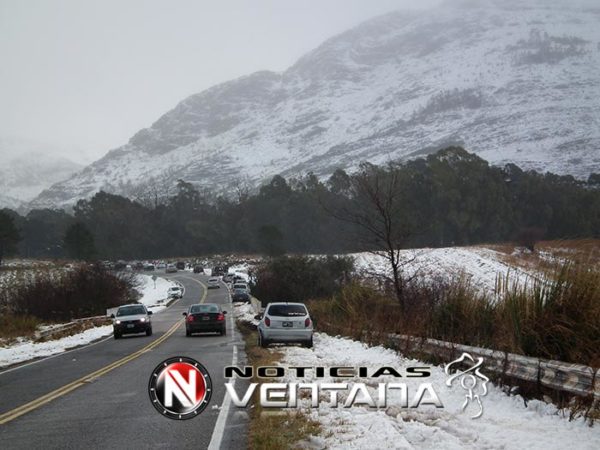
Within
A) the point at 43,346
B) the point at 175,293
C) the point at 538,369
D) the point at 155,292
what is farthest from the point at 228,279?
the point at 538,369

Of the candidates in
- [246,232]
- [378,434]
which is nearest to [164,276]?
[246,232]

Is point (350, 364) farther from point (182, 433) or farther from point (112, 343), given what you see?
point (112, 343)

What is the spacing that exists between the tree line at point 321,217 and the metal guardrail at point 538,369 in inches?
2144

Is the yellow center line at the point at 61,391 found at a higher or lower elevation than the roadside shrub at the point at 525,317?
lower

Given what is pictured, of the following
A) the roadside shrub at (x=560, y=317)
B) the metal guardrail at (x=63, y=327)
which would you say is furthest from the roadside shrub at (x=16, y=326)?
the roadside shrub at (x=560, y=317)

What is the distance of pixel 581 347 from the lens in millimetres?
9062

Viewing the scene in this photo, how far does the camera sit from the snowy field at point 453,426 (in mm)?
7141

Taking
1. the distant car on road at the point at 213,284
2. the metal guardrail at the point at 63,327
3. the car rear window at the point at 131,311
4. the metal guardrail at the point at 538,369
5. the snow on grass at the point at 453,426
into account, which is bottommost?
the distant car on road at the point at 213,284

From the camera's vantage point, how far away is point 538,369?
8.67 metres

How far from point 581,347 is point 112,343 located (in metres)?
20.7

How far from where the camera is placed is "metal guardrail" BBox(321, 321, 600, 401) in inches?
299

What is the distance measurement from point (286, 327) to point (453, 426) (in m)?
12.7

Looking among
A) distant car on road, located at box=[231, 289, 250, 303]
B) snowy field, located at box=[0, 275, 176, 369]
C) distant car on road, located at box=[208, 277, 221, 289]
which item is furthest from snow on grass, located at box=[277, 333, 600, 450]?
distant car on road, located at box=[208, 277, 221, 289]

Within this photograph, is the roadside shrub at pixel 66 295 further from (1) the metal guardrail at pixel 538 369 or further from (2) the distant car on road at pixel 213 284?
(1) the metal guardrail at pixel 538 369
